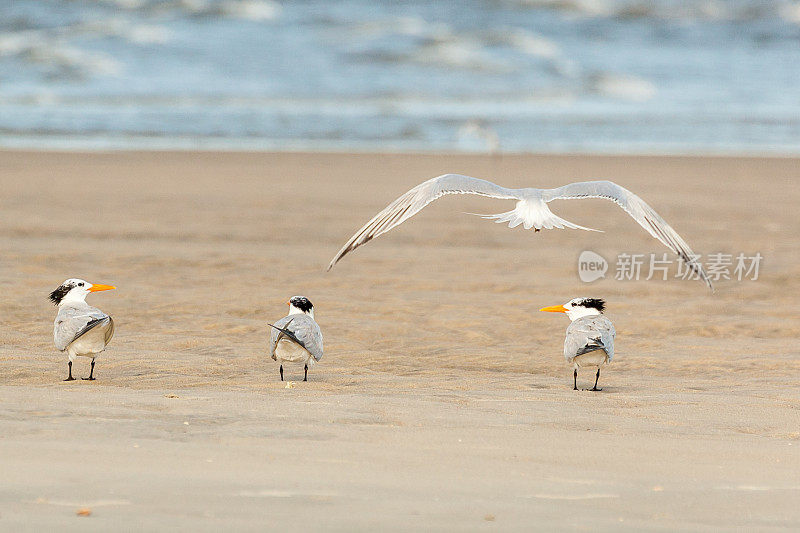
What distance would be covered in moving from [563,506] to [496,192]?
123 inches

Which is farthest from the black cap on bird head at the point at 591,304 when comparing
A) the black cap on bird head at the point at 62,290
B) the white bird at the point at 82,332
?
the black cap on bird head at the point at 62,290

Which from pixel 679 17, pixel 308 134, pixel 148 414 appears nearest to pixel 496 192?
pixel 148 414

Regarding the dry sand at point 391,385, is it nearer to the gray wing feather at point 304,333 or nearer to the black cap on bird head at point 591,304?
the gray wing feather at point 304,333

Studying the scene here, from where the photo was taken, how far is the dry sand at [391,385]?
172 inches

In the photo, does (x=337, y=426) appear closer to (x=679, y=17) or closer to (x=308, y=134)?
(x=308, y=134)

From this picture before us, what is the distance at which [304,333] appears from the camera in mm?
6895

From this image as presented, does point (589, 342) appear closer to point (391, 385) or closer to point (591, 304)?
point (591, 304)

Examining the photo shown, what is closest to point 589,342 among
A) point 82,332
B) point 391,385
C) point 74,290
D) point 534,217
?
point 534,217

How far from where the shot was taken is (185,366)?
23.9ft

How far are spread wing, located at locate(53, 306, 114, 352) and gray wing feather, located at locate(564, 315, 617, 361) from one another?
9.11 feet

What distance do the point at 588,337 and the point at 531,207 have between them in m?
0.89

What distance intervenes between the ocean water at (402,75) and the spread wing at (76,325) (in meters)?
20.4

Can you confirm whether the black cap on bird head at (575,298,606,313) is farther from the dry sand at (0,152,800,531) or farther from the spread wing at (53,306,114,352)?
the spread wing at (53,306,114,352)

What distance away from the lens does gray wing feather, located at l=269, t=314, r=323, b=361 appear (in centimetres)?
686
